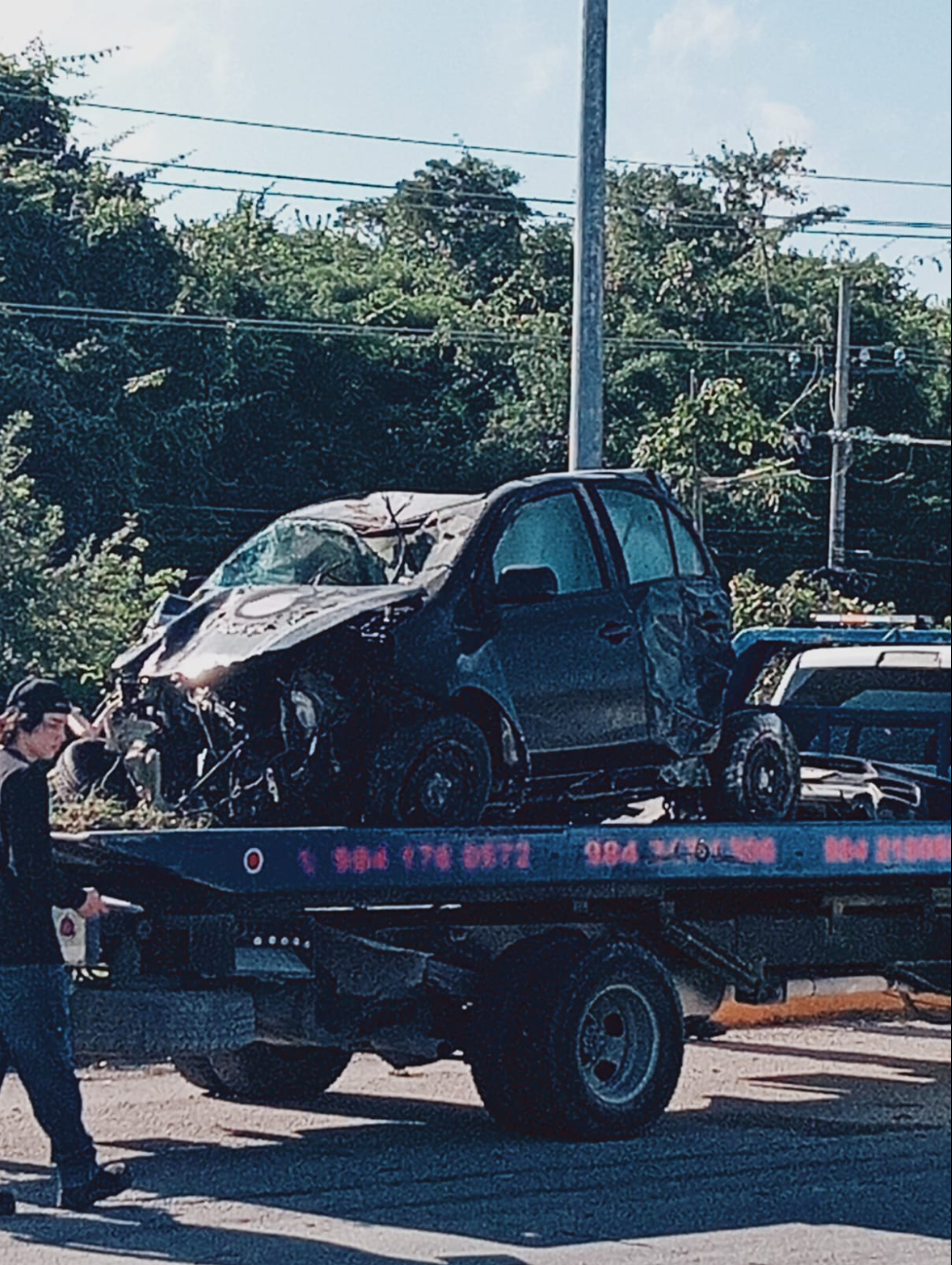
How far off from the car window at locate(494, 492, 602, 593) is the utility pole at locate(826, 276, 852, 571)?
76.3 feet

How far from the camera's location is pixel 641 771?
10602 millimetres

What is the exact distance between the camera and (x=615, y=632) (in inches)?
410

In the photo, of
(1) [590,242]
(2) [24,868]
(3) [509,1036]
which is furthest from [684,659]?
(1) [590,242]

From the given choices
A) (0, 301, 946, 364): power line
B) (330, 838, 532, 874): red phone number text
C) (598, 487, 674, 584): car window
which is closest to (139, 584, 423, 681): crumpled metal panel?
(330, 838, 532, 874): red phone number text

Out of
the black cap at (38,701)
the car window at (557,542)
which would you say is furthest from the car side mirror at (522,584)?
the black cap at (38,701)

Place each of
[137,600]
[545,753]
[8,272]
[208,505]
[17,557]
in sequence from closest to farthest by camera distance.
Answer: [545,753] → [17,557] → [137,600] → [8,272] → [208,505]

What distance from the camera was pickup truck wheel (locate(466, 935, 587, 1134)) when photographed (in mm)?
9641

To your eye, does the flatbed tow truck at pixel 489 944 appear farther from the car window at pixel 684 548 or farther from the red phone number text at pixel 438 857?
the car window at pixel 684 548

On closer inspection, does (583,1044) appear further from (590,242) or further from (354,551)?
(590,242)

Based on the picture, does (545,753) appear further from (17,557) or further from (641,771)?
(17,557)

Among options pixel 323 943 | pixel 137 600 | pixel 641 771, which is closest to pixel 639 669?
pixel 641 771

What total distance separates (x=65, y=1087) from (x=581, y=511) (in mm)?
3796

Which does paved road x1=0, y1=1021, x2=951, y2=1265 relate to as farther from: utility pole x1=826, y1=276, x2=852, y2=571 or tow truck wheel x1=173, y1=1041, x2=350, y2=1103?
utility pole x1=826, y1=276, x2=852, y2=571

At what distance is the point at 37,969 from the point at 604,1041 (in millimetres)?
2838
